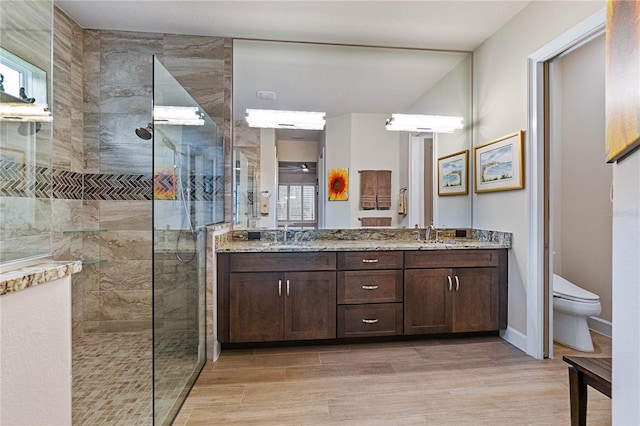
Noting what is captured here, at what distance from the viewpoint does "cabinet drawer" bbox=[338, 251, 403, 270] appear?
2.48 meters

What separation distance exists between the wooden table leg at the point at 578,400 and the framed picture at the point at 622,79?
0.99 meters

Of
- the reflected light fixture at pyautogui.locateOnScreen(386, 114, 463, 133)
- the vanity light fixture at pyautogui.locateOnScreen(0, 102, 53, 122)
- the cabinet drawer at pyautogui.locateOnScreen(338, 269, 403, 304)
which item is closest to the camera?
the vanity light fixture at pyautogui.locateOnScreen(0, 102, 53, 122)

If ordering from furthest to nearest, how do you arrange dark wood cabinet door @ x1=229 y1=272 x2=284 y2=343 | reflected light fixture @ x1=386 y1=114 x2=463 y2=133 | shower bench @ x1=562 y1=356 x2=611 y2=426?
reflected light fixture @ x1=386 y1=114 x2=463 y2=133 → dark wood cabinet door @ x1=229 y1=272 x2=284 y2=343 → shower bench @ x1=562 y1=356 x2=611 y2=426

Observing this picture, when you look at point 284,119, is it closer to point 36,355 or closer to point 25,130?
point 25,130

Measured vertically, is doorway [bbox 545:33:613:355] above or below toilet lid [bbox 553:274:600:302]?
above

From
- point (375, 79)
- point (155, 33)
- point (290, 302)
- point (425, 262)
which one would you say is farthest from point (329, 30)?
point (290, 302)

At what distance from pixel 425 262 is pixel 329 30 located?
7.11 feet

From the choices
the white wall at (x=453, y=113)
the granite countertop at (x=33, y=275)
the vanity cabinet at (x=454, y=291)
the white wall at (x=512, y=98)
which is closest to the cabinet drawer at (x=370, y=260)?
the vanity cabinet at (x=454, y=291)

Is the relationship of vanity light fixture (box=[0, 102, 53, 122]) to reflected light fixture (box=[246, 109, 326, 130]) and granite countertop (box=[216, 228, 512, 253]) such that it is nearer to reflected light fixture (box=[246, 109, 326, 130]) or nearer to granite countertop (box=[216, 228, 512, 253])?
granite countertop (box=[216, 228, 512, 253])

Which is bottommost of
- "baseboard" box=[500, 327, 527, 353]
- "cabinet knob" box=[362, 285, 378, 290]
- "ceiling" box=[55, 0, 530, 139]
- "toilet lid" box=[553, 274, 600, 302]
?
"baseboard" box=[500, 327, 527, 353]

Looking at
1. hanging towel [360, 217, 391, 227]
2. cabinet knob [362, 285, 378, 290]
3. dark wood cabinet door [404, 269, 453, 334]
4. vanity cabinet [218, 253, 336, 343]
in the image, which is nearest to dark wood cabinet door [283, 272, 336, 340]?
vanity cabinet [218, 253, 336, 343]

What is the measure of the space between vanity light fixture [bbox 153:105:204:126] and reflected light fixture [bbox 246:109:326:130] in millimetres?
606

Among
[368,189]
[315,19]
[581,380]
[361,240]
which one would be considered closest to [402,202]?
[368,189]

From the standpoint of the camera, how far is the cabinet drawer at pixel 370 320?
246cm
